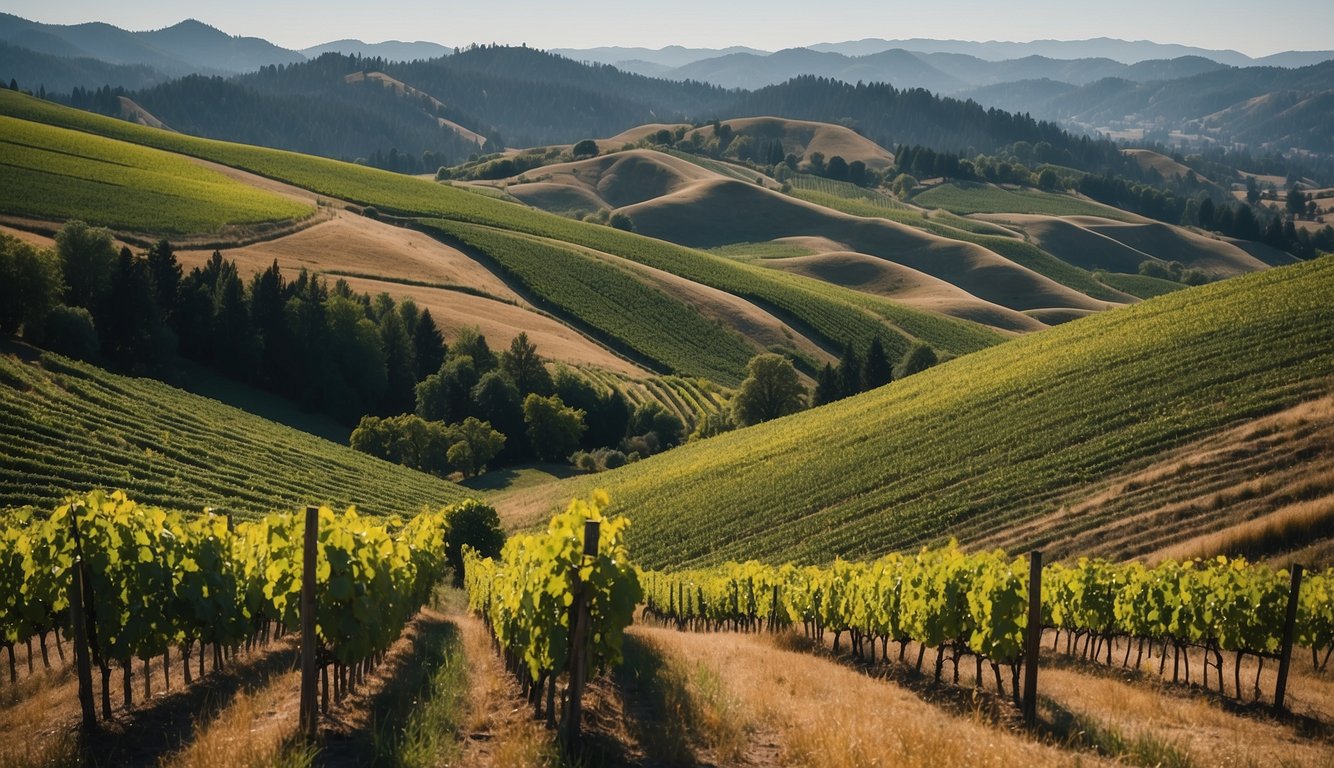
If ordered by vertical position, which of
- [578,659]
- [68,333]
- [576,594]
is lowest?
[68,333]

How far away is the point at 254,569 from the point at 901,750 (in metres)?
12.1

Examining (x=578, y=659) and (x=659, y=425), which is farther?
(x=659, y=425)

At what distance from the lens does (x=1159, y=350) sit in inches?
1956

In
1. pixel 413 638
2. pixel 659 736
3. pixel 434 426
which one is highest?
pixel 659 736

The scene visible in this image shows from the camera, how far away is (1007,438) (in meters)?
45.8

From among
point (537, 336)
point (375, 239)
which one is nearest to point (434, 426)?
point (537, 336)

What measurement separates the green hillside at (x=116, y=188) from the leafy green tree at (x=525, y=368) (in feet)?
130

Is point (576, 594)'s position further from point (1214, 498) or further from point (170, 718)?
point (1214, 498)

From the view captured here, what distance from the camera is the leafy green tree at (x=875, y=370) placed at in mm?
92875

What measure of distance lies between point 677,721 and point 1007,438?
3563cm

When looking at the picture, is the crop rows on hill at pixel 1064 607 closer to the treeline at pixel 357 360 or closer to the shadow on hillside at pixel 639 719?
the shadow on hillside at pixel 639 719

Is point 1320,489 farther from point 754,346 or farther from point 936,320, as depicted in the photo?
point 936,320

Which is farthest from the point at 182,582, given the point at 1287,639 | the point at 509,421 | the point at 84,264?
the point at 84,264

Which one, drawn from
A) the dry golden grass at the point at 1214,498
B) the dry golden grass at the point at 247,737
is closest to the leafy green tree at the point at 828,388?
the dry golden grass at the point at 1214,498
